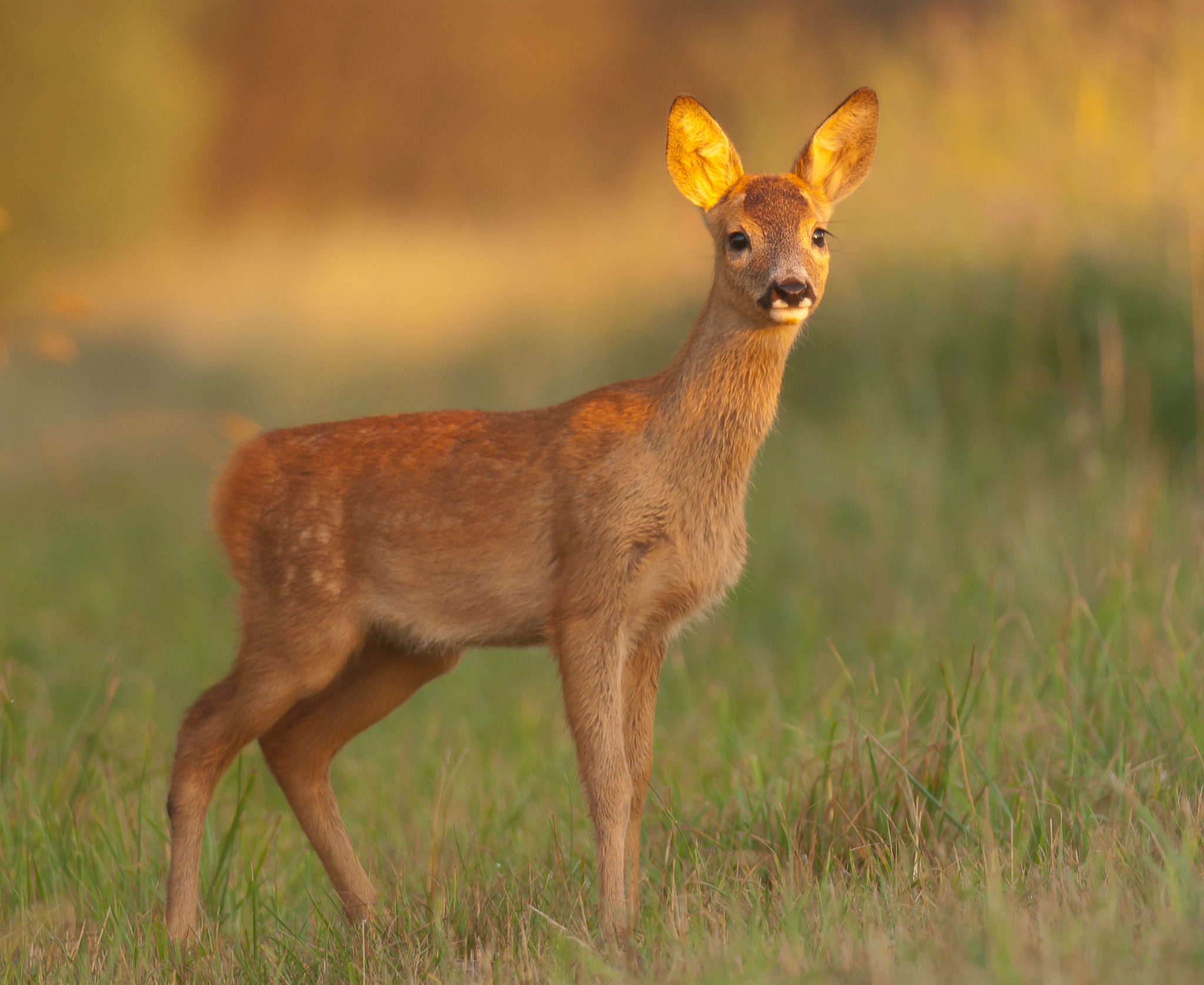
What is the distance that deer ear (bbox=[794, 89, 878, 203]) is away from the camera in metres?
4.25

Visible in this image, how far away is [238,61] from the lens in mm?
25328

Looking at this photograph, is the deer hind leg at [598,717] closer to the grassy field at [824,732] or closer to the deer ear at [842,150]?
the grassy field at [824,732]

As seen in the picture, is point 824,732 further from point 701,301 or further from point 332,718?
point 701,301

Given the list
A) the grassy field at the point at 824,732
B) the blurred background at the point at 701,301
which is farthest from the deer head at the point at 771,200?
the blurred background at the point at 701,301

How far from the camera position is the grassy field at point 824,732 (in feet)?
10.6

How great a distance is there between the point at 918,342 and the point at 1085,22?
8.18ft

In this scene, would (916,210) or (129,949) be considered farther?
(916,210)

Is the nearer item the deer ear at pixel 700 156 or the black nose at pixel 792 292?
the black nose at pixel 792 292

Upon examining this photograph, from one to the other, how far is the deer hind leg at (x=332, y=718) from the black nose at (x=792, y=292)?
4.88 feet

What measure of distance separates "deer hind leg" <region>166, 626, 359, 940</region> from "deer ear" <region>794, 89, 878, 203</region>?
1854mm

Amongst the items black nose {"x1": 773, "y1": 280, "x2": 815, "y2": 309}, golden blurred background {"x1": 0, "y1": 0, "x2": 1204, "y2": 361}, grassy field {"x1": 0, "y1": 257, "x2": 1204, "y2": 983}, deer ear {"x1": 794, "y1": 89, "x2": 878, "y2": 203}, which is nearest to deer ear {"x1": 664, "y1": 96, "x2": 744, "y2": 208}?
deer ear {"x1": 794, "y1": 89, "x2": 878, "y2": 203}

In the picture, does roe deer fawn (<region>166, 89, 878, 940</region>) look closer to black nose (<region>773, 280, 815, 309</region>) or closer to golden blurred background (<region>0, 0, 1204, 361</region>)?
black nose (<region>773, 280, 815, 309</region>)

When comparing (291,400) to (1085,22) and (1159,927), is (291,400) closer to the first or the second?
(1085,22)

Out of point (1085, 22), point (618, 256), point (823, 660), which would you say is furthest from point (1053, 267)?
point (618, 256)
